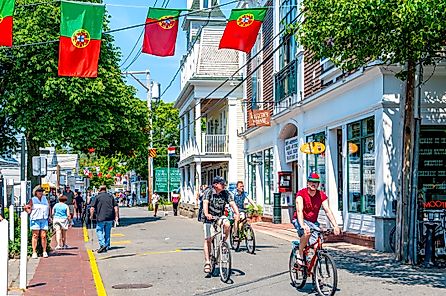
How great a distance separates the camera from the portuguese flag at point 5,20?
15.4m

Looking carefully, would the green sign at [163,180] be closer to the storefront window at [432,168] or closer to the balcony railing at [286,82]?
the balcony railing at [286,82]

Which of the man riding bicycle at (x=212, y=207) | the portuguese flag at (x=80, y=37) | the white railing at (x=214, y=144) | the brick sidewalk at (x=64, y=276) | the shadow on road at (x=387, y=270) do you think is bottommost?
the brick sidewalk at (x=64, y=276)

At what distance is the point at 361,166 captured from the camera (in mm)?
18844

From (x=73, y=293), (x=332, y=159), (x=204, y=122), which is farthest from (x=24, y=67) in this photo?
(x=204, y=122)

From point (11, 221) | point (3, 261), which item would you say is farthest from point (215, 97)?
point (3, 261)

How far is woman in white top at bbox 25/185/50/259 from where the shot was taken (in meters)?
15.9

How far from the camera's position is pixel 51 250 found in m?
18.3

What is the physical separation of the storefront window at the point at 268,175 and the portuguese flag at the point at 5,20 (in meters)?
15.9

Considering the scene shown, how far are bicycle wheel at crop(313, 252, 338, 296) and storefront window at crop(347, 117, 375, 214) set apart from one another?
8.23 metres

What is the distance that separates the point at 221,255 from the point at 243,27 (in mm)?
6892

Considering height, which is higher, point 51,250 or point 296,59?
point 296,59

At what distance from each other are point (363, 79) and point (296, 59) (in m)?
6.88

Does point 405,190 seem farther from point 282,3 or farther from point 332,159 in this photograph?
point 282,3


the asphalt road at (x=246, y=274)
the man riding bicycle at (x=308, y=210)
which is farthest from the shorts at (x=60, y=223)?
the man riding bicycle at (x=308, y=210)
